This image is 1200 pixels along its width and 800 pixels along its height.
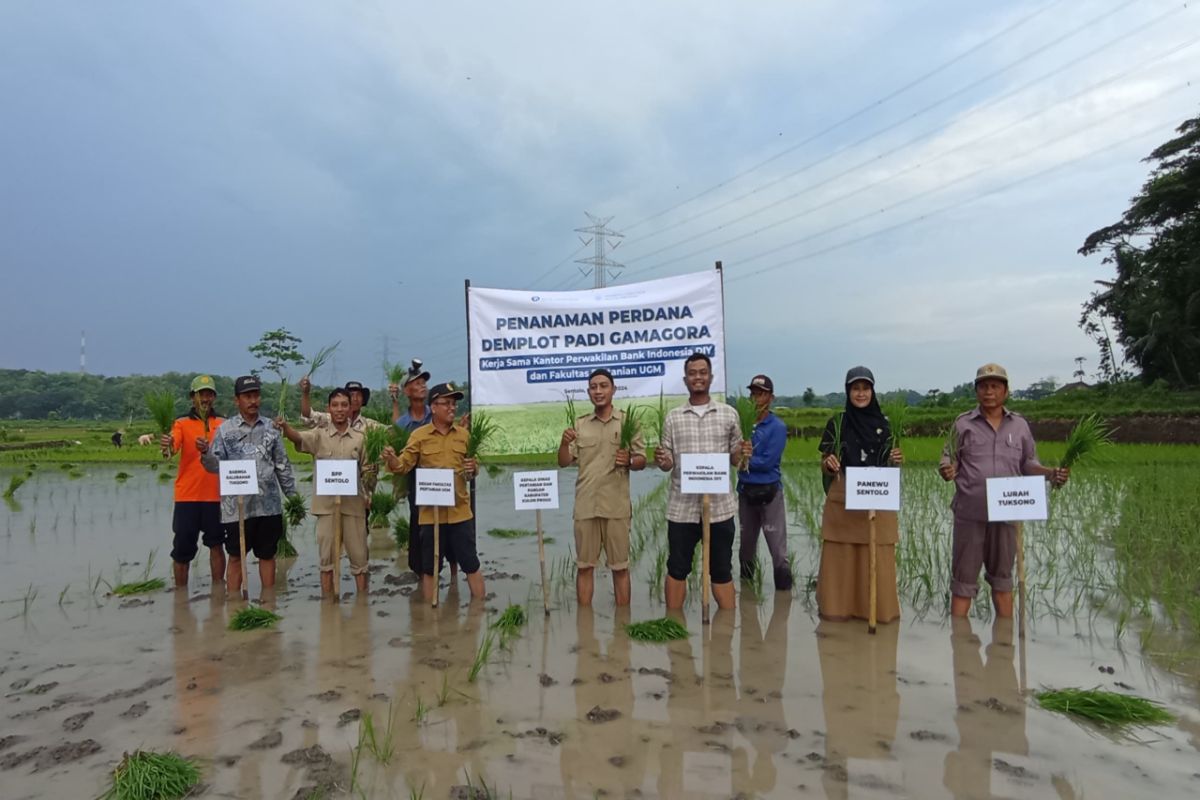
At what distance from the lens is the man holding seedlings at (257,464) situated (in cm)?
562

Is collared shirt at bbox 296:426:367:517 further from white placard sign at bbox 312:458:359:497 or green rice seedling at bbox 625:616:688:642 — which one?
green rice seedling at bbox 625:616:688:642

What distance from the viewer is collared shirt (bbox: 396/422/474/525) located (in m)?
5.38

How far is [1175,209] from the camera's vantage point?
27.3 meters

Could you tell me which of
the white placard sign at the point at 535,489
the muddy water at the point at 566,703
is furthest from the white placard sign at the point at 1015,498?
the white placard sign at the point at 535,489

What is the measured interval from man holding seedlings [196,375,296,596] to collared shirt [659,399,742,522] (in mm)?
3209

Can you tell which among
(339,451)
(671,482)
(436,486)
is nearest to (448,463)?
(436,486)

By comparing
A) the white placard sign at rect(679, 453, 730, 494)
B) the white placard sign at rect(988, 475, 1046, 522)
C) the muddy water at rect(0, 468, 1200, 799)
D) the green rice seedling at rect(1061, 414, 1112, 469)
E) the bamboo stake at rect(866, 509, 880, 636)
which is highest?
the green rice seedling at rect(1061, 414, 1112, 469)

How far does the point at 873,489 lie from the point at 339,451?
4173 millimetres

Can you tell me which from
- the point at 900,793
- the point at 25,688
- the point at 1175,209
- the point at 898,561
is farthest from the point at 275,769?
the point at 1175,209

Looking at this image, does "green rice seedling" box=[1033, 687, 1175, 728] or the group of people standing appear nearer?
"green rice seedling" box=[1033, 687, 1175, 728]

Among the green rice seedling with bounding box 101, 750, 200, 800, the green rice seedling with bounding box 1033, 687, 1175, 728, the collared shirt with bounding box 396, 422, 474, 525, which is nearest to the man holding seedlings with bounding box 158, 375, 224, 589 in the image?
the collared shirt with bounding box 396, 422, 474, 525

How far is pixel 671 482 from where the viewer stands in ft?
16.0

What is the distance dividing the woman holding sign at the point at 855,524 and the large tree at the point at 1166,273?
27.9 m

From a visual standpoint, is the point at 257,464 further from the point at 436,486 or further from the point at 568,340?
the point at 568,340
